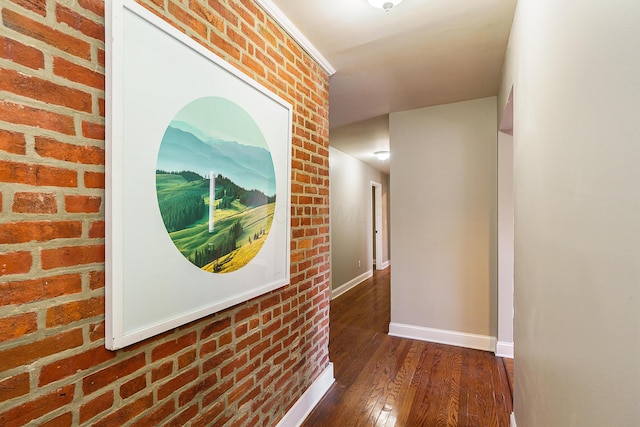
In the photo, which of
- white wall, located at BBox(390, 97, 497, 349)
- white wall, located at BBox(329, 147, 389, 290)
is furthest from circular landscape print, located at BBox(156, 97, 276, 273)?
white wall, located at BBox(329, 147, 389, 290)

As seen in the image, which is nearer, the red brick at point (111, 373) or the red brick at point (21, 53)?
the red brick at point (21, 53)

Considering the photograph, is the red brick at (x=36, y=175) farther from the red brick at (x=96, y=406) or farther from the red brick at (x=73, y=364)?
the red brick at (x=96, y=406)

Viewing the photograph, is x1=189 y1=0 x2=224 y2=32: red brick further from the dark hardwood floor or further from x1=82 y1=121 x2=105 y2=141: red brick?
the dark hardwood floor

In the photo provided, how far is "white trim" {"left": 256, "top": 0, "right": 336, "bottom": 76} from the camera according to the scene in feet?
5.14

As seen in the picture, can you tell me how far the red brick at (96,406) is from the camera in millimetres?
847

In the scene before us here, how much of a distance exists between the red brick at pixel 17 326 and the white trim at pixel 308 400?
140 centimetres

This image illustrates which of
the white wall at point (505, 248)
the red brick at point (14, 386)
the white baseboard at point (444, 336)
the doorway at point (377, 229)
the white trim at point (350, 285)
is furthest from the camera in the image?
the doorway at point (377, 229)

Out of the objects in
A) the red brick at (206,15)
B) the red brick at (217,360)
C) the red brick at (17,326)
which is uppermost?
the red brick at (206,15)

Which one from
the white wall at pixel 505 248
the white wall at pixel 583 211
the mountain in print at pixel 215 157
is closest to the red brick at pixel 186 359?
the mountain in print at pixel 215 157

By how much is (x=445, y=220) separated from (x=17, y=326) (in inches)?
121

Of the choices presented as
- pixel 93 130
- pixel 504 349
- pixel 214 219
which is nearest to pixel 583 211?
pixel 214 219

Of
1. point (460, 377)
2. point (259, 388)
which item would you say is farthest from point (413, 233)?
point (259, 388)

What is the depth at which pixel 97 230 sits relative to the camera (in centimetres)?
88

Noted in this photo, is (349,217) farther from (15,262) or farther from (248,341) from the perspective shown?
(15,262)
